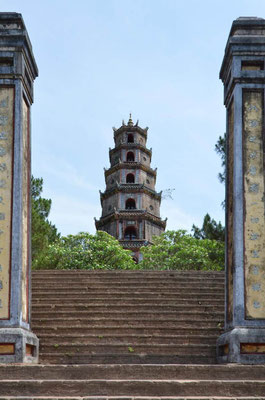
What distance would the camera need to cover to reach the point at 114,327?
879 centimetres

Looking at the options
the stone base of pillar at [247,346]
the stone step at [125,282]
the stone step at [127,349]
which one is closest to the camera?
the stone base of pillar at [247,346]

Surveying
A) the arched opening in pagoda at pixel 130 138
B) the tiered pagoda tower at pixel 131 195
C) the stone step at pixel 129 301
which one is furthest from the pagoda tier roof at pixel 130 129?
the stone step at pixel 129 301

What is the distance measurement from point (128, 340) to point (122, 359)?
48 cm

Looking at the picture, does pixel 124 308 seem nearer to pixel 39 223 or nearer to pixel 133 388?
pixel 133 388

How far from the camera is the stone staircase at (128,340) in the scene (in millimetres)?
5422

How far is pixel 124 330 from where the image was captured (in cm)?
877

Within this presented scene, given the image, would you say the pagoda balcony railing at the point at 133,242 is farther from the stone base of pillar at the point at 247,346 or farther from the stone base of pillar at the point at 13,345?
the stone base of pillar at the point at 247,346

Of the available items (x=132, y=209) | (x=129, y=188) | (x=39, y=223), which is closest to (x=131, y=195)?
(x=129, y=188)

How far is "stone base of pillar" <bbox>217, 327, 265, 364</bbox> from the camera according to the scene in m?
7.08

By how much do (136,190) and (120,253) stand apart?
33.3 ft

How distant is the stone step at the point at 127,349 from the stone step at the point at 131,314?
2.64 feet

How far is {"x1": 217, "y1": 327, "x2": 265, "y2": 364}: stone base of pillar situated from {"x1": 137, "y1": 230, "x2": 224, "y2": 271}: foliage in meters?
14.8

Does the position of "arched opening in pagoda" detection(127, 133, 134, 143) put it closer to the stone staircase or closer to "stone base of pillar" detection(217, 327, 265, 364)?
the stone staircase

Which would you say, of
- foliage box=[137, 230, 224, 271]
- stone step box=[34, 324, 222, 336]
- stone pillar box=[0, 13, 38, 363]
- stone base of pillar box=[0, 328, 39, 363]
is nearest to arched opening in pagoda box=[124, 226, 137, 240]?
foliage box=[137, 230, 224, 271]
